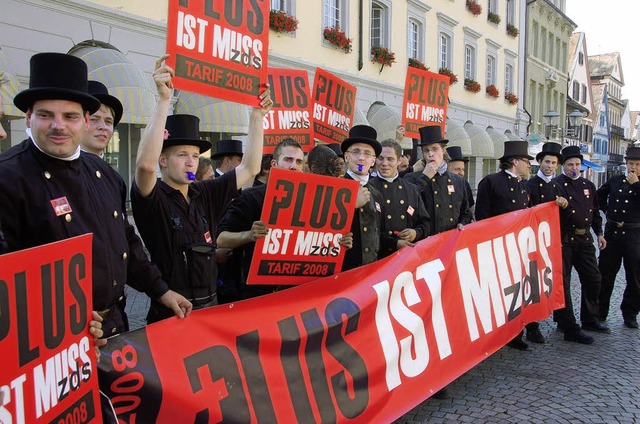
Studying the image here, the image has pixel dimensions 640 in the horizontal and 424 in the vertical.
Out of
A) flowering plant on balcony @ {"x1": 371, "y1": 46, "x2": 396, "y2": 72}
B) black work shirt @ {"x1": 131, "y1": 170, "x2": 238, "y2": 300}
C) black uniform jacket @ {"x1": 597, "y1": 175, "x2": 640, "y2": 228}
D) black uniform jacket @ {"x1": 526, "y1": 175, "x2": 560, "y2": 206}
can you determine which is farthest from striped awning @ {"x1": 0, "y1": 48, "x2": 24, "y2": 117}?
flowering plant on balcony @ {"x1": 371, "y1": 46, "x2": 396, "y2": 72}

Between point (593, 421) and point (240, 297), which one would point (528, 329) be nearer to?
point (593, 421)

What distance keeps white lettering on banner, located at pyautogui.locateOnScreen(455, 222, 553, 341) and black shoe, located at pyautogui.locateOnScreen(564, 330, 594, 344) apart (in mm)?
545

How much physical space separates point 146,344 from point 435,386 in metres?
2.40

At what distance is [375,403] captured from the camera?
12.4 ft

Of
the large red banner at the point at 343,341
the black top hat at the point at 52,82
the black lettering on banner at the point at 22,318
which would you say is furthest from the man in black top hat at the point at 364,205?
the black lettering on banner at the point at 22,318

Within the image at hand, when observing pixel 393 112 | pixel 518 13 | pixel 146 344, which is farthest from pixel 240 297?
pixel 518 13

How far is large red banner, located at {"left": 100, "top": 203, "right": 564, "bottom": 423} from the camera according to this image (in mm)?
2754

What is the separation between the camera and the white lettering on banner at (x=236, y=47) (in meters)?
3.72

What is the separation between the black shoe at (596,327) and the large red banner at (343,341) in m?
1.37

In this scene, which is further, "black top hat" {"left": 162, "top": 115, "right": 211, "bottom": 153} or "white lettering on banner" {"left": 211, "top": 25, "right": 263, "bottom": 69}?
"white lettering on banner" {"left": 211, "top": 25, "right": 263, "bottom": 69}

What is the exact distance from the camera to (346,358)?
3.67m

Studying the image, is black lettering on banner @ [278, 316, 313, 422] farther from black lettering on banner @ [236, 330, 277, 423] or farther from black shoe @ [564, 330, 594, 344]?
black shoe @ [564, 330, 594, 344]

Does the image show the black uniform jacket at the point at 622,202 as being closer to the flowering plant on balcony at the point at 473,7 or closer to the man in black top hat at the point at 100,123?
the man in black top hat at the point at 100,123

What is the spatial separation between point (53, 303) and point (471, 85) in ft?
78.4
